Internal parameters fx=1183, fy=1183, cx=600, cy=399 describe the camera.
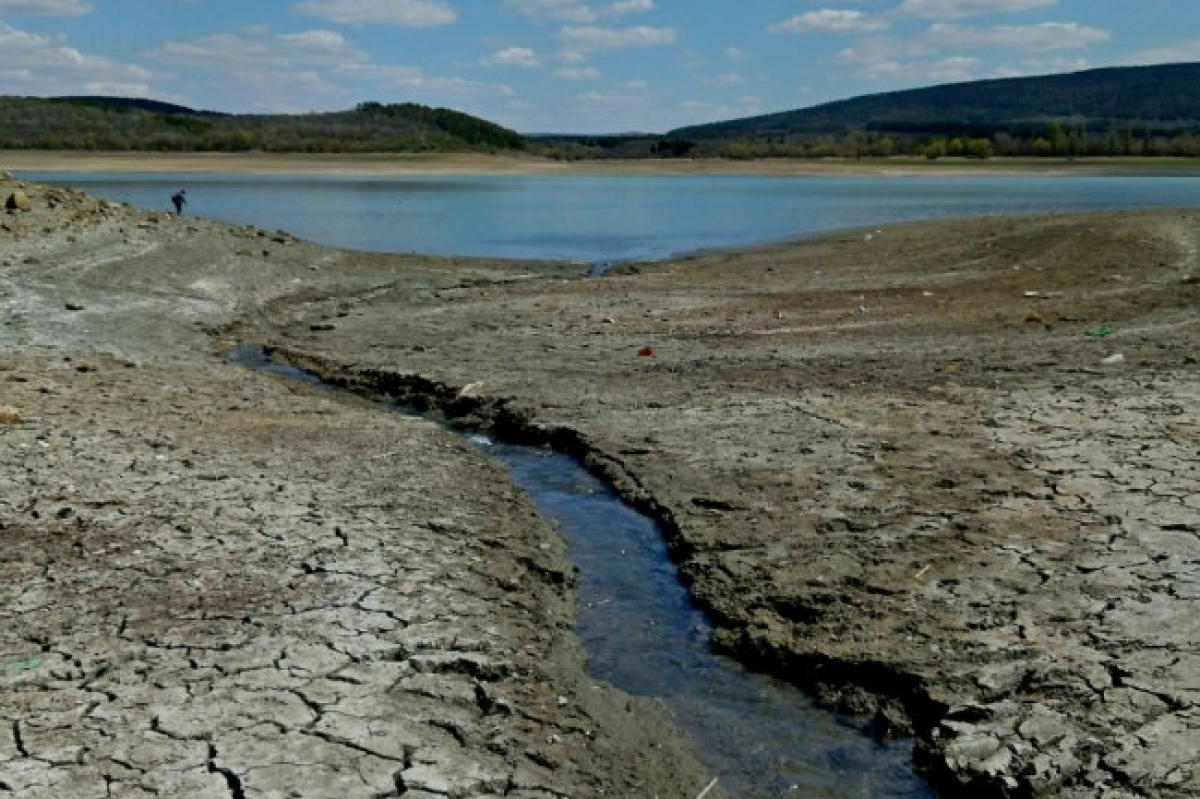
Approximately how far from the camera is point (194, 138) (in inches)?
3930

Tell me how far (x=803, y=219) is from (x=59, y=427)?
30594 millimetres

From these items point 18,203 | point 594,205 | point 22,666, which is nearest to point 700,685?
point 22,666

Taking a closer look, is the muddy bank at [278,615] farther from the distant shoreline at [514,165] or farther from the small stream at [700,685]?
the distant shoreline at [514,165]

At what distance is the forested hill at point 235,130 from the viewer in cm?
9394

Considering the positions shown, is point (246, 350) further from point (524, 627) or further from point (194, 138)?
point (194, 138)

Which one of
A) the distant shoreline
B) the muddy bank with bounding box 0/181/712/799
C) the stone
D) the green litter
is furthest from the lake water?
the green litter

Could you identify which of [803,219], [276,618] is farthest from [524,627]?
[803,219]

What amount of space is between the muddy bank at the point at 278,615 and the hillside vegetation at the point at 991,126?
3475 inches

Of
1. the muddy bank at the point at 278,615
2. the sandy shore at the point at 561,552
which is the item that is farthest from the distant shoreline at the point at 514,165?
the muddy bank at the point at 278,615

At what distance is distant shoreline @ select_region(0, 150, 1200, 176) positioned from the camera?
7506 centimetres

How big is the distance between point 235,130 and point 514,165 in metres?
29.9

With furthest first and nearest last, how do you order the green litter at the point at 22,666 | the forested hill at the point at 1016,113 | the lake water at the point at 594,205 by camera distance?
the forested hill at the point at 1016,113 < the lake water at the point at 594,205 < the green litter at the point at 22,666

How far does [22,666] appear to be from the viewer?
455 centimetres

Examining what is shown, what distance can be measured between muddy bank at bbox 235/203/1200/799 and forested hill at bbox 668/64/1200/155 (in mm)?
92673
